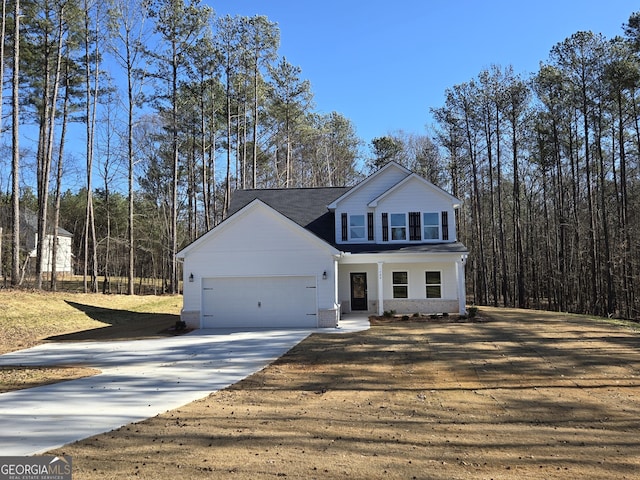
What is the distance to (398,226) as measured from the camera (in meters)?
20.7

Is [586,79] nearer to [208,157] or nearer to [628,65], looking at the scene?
[628,65]

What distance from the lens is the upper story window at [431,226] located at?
20.5 m

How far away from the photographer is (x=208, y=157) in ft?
118

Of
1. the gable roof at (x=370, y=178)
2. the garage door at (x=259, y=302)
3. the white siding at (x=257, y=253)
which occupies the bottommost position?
the garage door at (x=259, y=302)

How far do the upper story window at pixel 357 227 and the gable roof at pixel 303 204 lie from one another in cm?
95

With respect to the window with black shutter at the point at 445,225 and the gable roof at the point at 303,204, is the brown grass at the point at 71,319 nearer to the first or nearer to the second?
the gable roof at the point at 303,204

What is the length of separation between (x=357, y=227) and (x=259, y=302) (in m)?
6.16

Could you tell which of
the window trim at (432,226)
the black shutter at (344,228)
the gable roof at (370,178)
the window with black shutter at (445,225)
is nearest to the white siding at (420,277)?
the window trim at (432,226)

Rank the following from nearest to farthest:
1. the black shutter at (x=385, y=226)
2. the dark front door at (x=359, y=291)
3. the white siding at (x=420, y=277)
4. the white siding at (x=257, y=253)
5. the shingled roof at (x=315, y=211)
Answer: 1. the white siding at (x=257, y=253)
2. the shingled roof at (x=315, y=211)
3. the white siding at (x=420, y=277)
4. the black shutter at (x=385, y=226)
5. the dark front door at (x=359, y=291)

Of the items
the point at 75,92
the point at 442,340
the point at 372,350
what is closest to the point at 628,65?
the point at 442,340

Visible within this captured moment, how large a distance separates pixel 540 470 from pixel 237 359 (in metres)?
8.46

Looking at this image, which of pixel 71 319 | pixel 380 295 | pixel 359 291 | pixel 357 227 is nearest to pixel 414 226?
pixel 357 227

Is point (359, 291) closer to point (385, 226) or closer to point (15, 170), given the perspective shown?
point (385, 226)

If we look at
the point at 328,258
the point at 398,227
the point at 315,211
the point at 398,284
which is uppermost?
the point at 315,211
